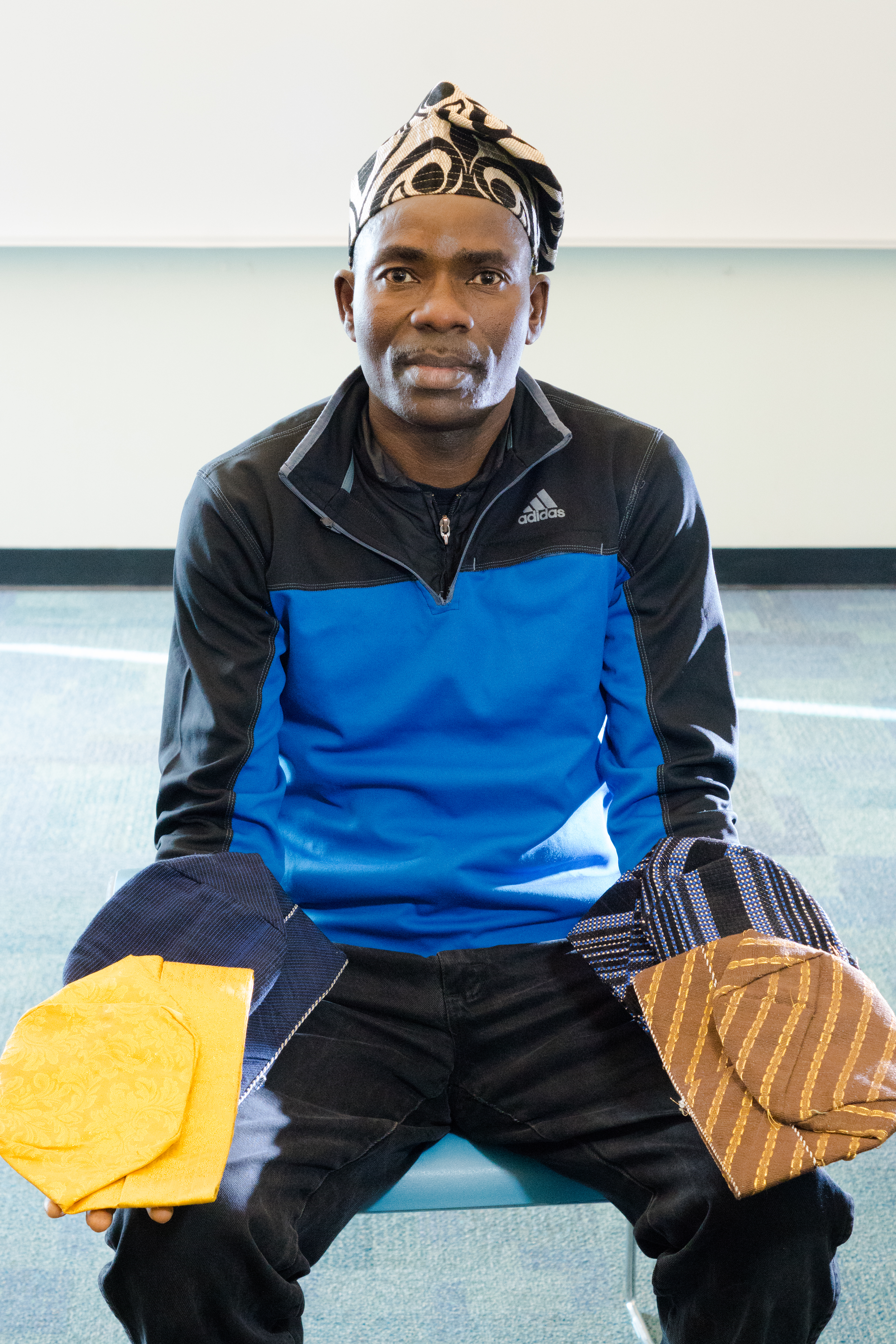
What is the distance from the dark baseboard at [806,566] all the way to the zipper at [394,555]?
2333 mm

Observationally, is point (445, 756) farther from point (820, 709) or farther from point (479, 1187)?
point (820, 709)

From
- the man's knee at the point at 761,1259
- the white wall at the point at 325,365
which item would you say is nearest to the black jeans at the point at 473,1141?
the man's knee at the point at 761,1259

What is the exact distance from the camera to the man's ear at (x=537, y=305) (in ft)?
4.76

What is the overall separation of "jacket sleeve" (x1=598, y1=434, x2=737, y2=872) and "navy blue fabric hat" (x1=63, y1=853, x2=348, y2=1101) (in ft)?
1.17

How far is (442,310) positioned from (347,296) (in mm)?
189

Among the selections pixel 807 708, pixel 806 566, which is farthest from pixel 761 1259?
pixel 806 566

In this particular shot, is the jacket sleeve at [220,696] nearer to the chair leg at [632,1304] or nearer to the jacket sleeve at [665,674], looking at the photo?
the jacket sleeve at [665,674]

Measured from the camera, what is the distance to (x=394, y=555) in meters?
1.37

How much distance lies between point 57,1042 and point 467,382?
0.73 meters

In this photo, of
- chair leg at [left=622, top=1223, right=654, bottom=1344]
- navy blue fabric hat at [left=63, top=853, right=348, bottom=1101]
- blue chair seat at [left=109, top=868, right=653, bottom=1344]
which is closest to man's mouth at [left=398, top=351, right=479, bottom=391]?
navy blue fabric hat at [left=63, top=853, right=348, bottom=1101]

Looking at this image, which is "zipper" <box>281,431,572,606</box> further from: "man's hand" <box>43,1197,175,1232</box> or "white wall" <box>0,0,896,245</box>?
"white wall" <box>0,0,896,245</box>

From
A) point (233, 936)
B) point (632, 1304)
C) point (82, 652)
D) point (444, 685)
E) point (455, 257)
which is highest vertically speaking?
point (455, 257)

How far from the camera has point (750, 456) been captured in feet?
11.6

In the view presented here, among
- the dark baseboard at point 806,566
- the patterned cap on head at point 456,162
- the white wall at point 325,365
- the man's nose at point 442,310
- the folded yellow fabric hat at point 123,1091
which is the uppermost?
the patterned cap on head at point 456,162
